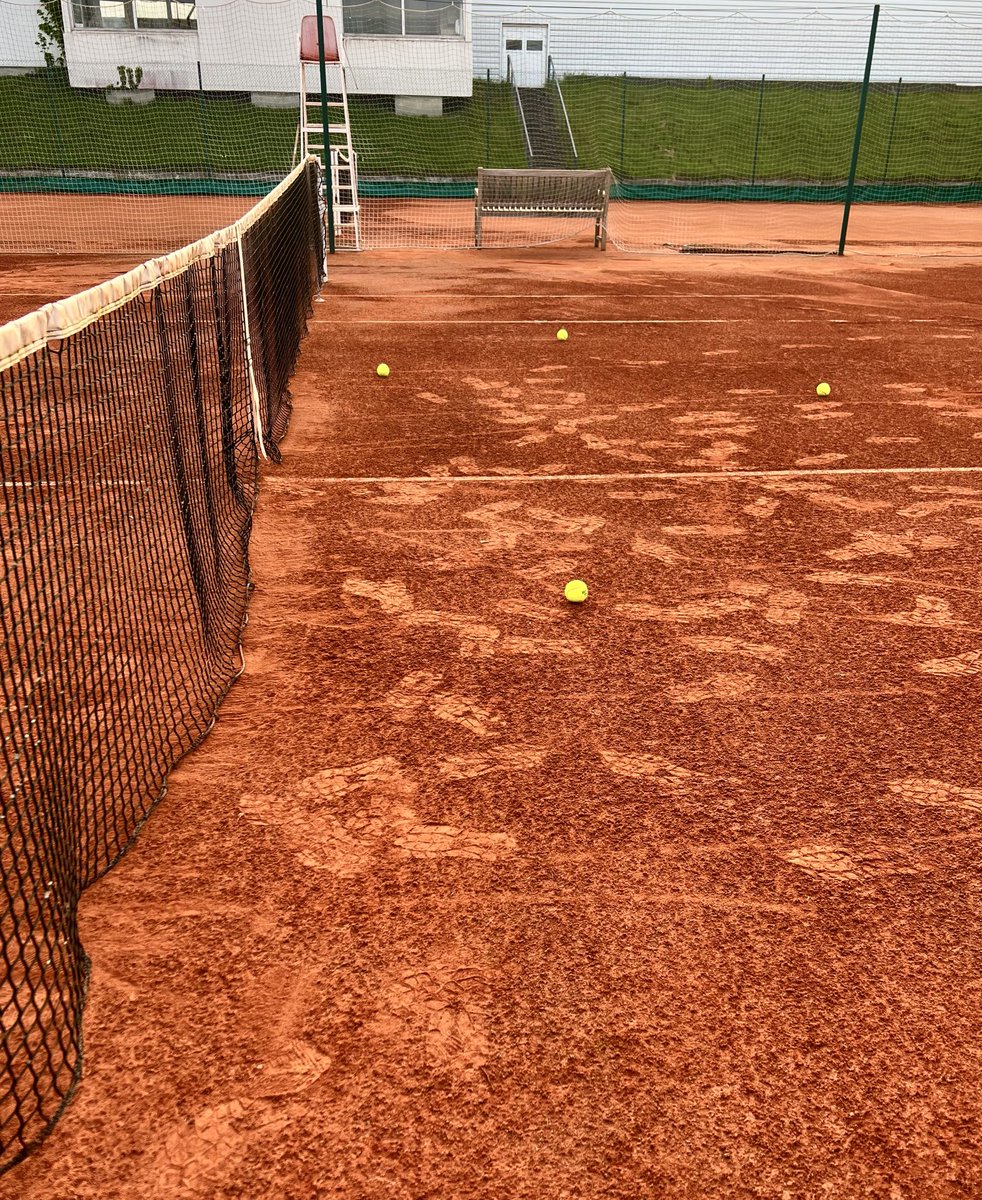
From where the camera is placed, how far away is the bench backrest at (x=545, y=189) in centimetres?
1650

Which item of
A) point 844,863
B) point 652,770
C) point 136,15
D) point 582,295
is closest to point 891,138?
point 136,15

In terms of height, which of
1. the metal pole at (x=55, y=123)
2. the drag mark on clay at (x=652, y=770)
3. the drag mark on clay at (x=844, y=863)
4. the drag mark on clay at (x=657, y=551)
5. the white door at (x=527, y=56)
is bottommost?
the drag mark on clay at (x=657, y=551)

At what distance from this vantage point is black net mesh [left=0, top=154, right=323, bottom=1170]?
232 centimetres

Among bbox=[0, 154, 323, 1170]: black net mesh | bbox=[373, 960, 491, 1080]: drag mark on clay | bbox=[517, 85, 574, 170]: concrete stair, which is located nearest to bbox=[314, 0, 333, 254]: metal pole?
bbox=[0, 154, 323, 1170]: black net mesh

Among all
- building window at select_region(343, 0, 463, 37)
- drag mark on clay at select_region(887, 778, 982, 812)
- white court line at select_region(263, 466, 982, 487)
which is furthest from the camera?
building window at select_region(343, 0, 463, 37)

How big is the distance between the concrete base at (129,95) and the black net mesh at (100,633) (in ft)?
83.2

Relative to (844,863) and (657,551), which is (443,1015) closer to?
(844,863)

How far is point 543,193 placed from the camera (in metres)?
16.8

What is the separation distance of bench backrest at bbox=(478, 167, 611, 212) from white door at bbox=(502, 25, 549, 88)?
19.1m

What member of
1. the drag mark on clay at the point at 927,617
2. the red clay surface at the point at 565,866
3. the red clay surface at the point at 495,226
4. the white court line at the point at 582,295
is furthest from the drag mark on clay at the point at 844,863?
the red clay surface at the point at 495,226

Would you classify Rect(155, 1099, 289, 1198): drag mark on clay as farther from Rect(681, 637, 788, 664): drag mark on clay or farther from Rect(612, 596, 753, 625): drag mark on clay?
Rect(612, 596, 753, 625): drag mark on clay

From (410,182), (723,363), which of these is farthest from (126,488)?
(410,182)

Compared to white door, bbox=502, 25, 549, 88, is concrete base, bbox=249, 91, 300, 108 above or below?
below

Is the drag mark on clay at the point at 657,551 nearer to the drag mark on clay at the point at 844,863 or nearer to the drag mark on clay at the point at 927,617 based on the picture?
the drag mark on clay at the point at 927,617
